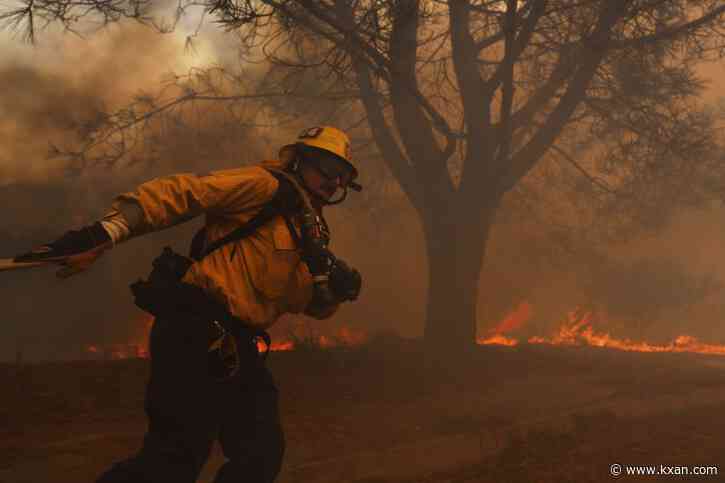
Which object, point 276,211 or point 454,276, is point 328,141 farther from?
point 454,276

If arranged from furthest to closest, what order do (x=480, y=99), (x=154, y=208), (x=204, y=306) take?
(x=480, y=99), (x=204, y=306), (x=154, y=208)

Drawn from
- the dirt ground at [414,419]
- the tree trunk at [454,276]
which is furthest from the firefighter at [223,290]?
the tree trunk at [454,276]

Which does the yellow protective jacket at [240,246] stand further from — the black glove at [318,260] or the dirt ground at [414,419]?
the dirt ground at [414,419]

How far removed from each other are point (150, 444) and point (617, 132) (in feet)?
29.9

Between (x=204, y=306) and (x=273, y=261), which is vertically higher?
(x=273, y=261)

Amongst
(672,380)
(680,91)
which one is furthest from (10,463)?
(680,91)

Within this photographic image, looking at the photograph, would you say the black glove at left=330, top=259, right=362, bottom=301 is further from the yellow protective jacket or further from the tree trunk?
the tree trunk

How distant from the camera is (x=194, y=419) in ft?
8.18

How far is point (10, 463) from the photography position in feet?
12.7

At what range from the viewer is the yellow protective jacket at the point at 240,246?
2496 mm

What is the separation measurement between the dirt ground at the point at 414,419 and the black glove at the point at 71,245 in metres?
1.99

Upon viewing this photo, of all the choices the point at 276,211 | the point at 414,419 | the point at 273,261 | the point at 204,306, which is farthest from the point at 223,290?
the point at 414,419

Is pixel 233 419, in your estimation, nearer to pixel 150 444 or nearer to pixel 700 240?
pixel 150 444

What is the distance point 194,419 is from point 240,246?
2.08ft
